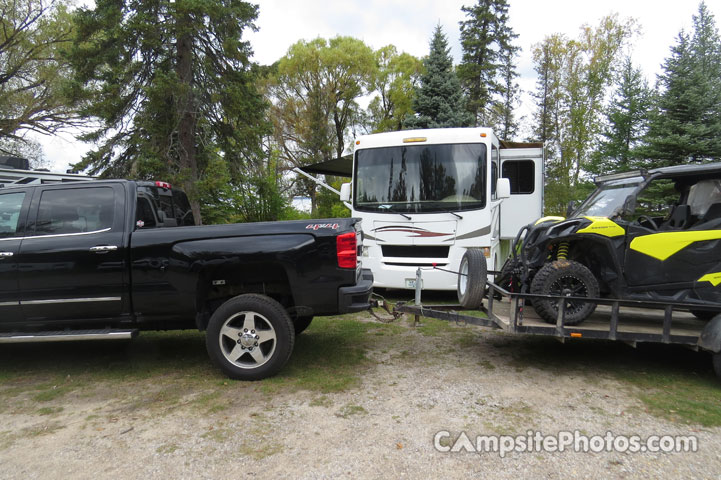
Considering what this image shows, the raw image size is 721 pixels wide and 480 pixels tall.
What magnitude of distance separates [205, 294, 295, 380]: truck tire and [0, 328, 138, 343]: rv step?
2.79 ft

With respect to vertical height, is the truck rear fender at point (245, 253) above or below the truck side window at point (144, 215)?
below

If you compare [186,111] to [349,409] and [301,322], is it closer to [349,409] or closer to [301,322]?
[301,322]

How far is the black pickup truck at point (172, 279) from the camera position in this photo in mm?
4500

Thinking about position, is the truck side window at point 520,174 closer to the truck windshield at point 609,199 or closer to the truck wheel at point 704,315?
the truck windshield at point 609,199

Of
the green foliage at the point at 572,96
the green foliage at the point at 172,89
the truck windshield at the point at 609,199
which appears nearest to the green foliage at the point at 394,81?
the green foliage at the point at 572,96

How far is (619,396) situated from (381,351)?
2.58 metres

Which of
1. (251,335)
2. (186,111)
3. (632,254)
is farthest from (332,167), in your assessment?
(632,254)

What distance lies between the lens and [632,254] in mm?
4840

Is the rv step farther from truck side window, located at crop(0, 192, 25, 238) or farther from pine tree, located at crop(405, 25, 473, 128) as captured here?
pine tree, located at crop(405, 25, 473, 128)

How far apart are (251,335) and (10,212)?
2945 millimetres

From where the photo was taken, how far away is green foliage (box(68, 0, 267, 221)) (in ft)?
A: 43.3

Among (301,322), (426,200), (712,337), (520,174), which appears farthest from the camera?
(520,174)

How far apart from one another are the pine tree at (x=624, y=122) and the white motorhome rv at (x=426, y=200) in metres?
18.2

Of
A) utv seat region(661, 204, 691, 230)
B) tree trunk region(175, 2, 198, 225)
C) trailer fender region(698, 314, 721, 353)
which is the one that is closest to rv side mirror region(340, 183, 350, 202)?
utv seat region(661, 204, 691, 230)
